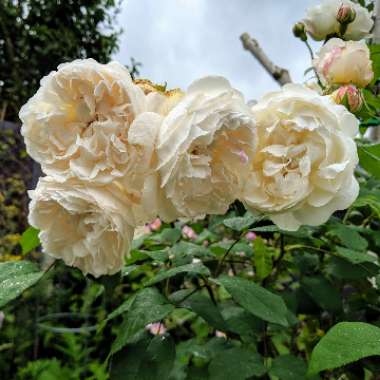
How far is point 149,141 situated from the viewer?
1.22 feet

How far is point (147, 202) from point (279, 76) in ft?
4.26

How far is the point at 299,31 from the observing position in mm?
828

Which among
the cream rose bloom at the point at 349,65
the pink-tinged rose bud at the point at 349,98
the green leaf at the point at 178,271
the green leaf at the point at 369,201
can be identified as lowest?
the green leaf at the point at 178,271

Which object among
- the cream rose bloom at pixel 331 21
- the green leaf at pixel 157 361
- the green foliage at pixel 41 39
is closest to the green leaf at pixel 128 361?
the green leaf at pixel 157 361

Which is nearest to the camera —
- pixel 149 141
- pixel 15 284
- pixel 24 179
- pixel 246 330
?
pixel 149 141

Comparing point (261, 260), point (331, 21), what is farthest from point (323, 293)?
point (331, 21)

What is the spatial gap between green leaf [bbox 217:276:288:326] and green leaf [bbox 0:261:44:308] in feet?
0.72

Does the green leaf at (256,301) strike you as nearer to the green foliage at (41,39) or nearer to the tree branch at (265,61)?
the tree branch at (265,61)

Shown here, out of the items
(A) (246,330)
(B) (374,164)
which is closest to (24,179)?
(A) (246,330)

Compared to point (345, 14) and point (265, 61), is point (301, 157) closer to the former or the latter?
point (345, 14)

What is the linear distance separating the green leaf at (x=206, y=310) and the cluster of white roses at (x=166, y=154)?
0.64 feet

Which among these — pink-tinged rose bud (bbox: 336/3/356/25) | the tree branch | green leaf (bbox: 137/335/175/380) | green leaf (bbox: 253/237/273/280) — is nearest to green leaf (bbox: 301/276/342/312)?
green leaf (bbox: 253/237/273/280)

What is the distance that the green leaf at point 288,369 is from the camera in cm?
56

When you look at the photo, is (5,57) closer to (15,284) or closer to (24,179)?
(24,179)
